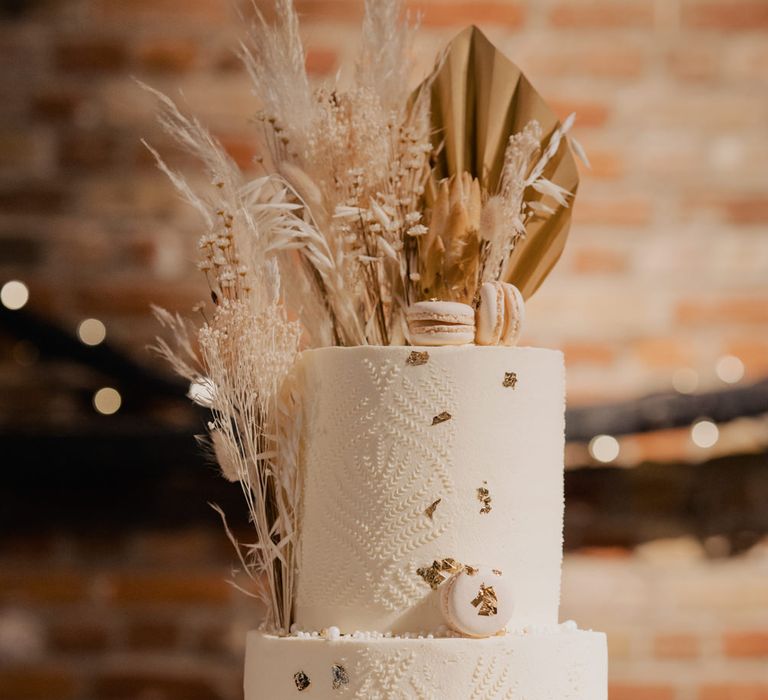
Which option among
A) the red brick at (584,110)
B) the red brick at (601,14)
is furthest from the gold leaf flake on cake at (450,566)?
the red brick at (601,14)

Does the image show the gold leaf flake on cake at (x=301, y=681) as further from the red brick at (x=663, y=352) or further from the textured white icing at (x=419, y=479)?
the red brick at (x=663, y=352)

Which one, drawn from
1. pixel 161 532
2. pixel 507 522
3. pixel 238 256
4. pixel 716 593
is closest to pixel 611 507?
pixel 716 593

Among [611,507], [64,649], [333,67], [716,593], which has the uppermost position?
[333,67]

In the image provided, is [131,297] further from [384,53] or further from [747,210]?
[747,210]

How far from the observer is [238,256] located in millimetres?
1091

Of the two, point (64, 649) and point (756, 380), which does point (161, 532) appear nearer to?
point (64, 649)

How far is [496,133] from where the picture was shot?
1.21 m

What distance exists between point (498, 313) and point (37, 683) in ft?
3.87

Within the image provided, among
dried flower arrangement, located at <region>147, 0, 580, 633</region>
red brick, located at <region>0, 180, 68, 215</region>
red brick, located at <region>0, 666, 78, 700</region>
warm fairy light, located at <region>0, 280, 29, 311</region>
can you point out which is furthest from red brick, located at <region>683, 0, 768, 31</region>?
red brick, located at <region>0, 666, 78, 700</region>

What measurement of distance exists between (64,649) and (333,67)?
1.07 metres

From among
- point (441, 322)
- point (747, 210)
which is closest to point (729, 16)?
point (747, 210)

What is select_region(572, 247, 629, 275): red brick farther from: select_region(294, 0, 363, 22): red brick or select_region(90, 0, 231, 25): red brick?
select_region(90, 0, 231, 25): red brick

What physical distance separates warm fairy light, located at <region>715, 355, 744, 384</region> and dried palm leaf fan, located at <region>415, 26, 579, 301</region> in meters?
0.80

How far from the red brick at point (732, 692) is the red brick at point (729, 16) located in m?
1.11
